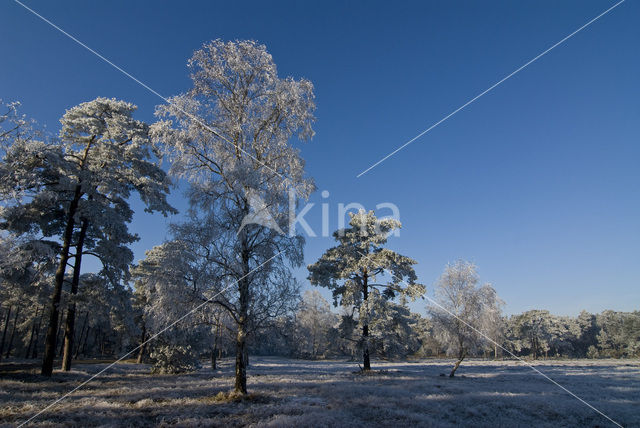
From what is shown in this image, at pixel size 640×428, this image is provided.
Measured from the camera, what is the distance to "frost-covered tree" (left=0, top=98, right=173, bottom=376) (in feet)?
60.0

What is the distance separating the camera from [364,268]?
95.6 ft

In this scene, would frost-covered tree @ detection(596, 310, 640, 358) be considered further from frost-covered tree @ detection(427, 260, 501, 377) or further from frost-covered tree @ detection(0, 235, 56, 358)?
frost-covered tree @ detection(0, 235, 56, 358)

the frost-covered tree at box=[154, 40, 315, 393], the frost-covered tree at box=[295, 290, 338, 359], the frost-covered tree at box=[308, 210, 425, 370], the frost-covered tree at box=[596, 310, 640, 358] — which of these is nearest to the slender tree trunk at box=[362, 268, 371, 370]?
the frost-covered tree at box=[308, 210, 425, 370]

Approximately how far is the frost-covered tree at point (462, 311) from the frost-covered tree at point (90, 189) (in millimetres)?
23147

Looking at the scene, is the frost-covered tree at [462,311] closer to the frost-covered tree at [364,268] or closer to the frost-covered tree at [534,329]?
the frost-covered tree at [364,268]

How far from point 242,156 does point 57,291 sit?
45.1 feet

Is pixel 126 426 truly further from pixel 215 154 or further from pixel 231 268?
pixel 215 154

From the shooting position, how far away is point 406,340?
1085 inches

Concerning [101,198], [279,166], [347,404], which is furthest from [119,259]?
[347,404]

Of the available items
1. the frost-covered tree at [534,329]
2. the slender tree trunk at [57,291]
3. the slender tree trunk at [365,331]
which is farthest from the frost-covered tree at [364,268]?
the frost-covered tree at [534,329]

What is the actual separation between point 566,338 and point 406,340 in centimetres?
10333

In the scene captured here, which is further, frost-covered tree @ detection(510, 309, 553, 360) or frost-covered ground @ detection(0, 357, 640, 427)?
frost-covered tree @ detection(510, 309, 553, 360)

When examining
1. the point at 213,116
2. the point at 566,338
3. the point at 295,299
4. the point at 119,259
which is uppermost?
the point at 213,116

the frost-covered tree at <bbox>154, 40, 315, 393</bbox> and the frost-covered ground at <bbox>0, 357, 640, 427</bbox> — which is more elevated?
the frost-covered tree at <bbox>154, 40, 315, 393</bbox>
